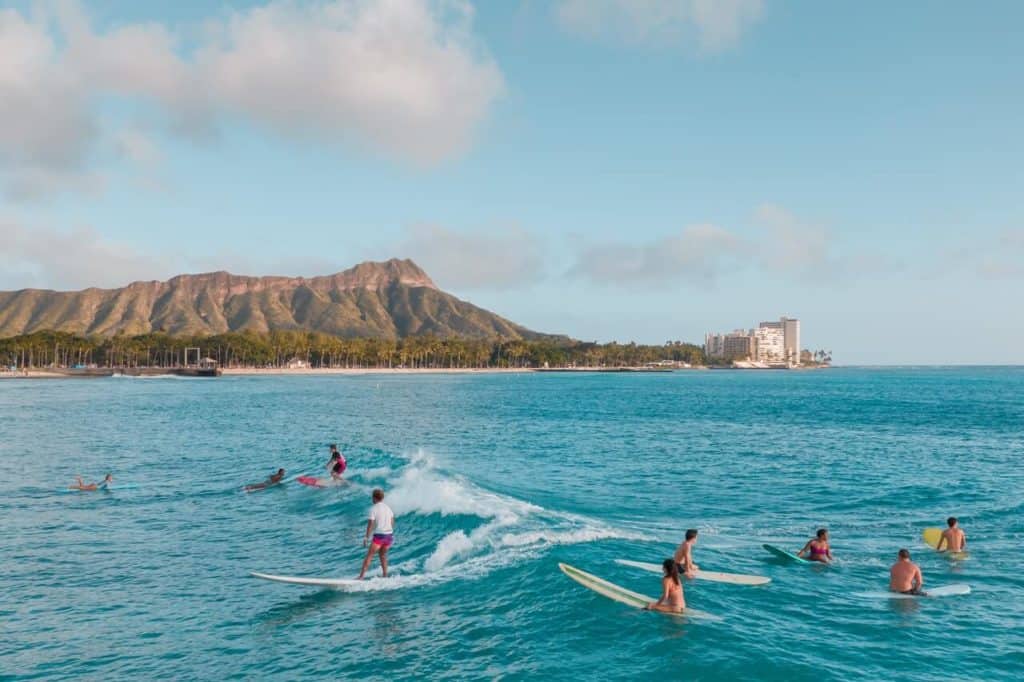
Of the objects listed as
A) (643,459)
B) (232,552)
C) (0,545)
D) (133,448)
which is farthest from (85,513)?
(643,459)

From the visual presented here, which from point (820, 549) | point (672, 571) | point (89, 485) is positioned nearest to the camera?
point (672, 571)

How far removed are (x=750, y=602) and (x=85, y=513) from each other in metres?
26.5

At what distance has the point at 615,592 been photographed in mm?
19125

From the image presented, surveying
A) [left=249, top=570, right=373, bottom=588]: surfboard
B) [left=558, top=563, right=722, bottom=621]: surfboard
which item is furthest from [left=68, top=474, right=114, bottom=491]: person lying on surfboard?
[left=558, top=563, right=722, bottom=621]: surfboard

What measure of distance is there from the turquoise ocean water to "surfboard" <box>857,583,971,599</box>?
0.39 m

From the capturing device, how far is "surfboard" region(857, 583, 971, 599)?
1964 cm

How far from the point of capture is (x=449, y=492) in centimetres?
3472

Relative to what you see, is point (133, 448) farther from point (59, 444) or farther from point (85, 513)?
point (85, 513)

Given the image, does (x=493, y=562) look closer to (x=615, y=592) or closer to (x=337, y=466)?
(x=615, y=592)

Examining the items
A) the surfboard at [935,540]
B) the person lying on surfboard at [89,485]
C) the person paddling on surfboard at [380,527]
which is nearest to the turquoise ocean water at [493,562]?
the surfboard at [935,540]

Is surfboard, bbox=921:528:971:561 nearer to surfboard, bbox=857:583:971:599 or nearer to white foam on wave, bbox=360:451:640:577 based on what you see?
surfboard, bbox=857:583:971:599

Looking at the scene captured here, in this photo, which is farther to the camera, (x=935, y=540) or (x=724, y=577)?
(x=935, y=540)

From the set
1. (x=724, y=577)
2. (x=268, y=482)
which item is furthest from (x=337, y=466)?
(x=724, y=577)

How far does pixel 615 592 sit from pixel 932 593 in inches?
345
